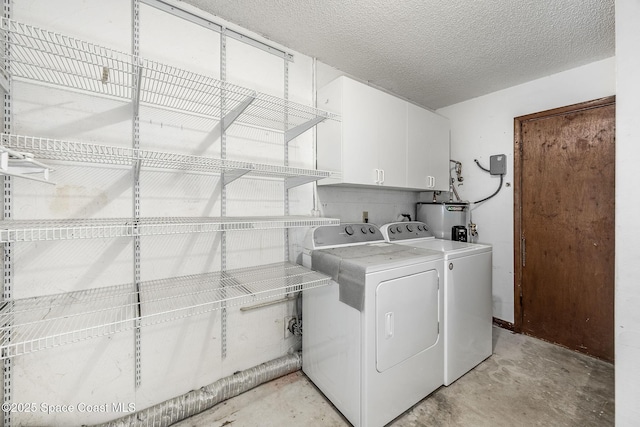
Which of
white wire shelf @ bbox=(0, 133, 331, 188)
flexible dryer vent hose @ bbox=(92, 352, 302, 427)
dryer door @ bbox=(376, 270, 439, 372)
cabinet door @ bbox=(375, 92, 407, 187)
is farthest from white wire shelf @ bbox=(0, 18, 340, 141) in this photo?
flexible dryer vent hose @ bbox=(92, 352, 302, 427)

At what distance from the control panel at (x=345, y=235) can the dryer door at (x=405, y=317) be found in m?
0.61

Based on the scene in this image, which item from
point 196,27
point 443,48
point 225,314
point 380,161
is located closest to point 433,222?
point 380,161

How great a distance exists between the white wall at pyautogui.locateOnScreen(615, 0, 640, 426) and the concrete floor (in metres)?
0.62

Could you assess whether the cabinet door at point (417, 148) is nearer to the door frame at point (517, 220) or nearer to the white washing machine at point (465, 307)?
the white washing machine at point (465, 307)

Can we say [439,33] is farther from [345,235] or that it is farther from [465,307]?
[465,307]

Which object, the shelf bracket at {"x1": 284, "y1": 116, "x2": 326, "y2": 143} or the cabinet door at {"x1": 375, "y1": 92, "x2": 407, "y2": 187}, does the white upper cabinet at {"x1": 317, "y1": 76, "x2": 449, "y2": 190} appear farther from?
the shelf bracket at {"x1": 284, "y1": 116, "x2": 326, "y2": 143}

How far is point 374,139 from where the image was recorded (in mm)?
2256

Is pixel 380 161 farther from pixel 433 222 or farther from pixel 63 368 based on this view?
pixel 63 368

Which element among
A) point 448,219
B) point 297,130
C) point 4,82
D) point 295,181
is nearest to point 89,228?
point 4,82

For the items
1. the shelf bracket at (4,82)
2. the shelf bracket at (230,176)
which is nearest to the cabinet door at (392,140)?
the shelf bracket at (230,176)

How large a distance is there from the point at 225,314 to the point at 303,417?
821 millimetres

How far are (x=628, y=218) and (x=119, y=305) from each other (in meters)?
2.42

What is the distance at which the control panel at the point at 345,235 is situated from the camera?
2.01 m

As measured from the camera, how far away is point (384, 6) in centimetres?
170
